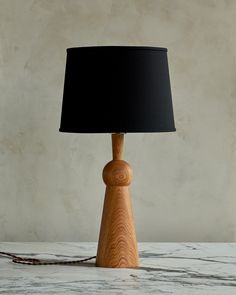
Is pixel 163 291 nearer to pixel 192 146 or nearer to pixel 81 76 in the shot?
pixel 81 76

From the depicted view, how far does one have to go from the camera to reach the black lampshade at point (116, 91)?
172cm

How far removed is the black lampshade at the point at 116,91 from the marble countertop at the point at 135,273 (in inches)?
13.5

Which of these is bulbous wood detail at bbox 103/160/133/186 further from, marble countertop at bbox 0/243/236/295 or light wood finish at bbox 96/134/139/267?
marble countertop at bbox 0/243/236/295

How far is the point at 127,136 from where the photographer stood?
2.22m

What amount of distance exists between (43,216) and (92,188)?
0.56ft

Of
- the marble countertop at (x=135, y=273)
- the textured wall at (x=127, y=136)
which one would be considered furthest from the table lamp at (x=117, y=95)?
the textured wall at (x=127, y=136)

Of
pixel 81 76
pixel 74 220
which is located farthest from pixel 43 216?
pixel 81 76

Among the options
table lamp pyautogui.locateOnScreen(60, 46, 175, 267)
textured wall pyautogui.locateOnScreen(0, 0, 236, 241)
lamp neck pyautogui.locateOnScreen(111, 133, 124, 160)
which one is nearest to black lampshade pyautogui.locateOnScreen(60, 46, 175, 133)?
table lamp pyautogui.locateOnScreen(60, 46, 175, 267)

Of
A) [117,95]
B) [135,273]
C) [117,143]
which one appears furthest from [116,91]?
[135,273]

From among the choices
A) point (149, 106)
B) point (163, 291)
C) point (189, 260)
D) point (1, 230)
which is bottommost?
point (163, 291)

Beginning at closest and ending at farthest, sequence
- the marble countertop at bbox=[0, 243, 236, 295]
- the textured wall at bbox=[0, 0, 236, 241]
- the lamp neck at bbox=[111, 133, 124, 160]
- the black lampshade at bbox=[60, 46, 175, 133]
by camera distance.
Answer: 1. the marble countertop at bbox=[0, 243, 236, 295]
2. the black lampshade at bbox=[60, 46, 175, 133]
3. the lamp neck at bbox=[111, 133, 124, 160]
4. the textured wall at bbox=[0, 0, 236, 241]

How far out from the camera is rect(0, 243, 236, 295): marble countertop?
5.16ft

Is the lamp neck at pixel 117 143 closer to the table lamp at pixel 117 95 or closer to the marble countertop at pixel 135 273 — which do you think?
the table lamp at pixel 117 95

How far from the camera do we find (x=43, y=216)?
2.22 meters
